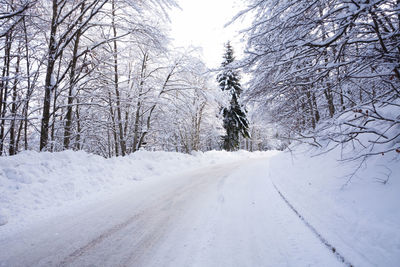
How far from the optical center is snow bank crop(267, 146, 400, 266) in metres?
2.09

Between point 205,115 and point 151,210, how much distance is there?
51.3 ft

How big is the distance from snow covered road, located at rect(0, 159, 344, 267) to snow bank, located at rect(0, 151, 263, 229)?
0.81 metres

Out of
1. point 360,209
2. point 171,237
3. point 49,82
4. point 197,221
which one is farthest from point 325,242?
point 49,82

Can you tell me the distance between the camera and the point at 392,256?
1.91 m

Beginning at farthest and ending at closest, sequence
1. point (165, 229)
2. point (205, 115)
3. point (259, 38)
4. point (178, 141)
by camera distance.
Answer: point (178, 141), point (205, 115), point (259, 38), point (165, 229)

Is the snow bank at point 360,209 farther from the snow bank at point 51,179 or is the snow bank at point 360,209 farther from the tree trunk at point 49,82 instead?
the tree trunk at point 49,82

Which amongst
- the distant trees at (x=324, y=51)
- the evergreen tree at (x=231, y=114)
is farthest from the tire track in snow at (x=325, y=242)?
the evergreen tree at (x=231, y=114)

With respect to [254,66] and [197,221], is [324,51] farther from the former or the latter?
[197,221]

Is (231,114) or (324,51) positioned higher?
(231,114)

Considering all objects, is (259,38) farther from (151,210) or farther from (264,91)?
(151,210)

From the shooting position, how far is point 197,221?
3312 mm

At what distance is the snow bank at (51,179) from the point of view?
3.80 metres

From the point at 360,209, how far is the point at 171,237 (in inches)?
109

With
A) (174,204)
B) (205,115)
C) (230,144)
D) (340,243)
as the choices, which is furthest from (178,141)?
(340,243)
